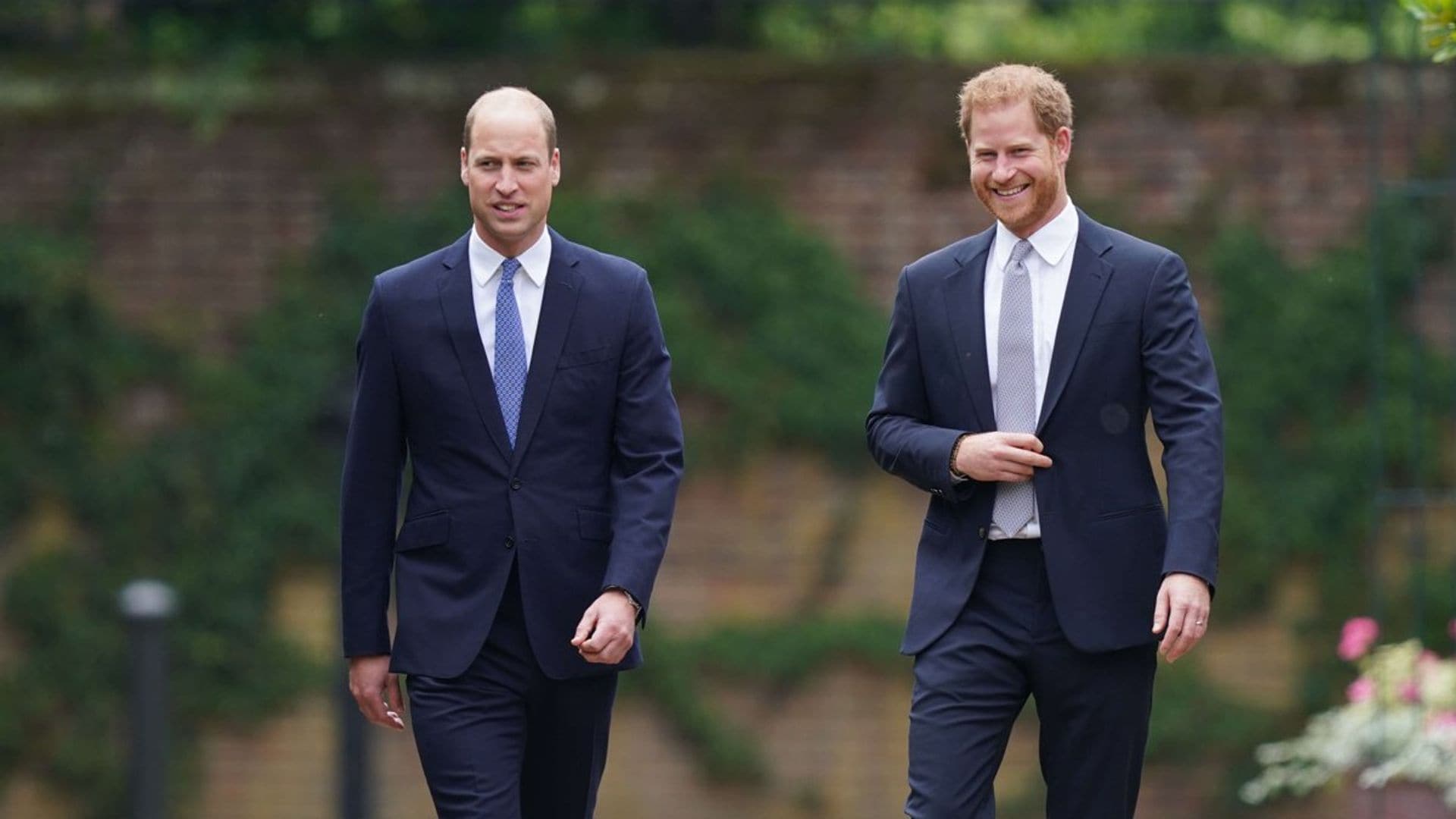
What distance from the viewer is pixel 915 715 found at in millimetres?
4086

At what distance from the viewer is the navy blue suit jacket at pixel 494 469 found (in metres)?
4.11

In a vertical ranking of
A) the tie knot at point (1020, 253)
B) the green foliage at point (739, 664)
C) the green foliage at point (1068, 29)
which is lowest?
the green foliage at point (739, 664)

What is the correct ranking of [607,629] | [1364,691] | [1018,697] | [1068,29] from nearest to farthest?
[607,629]
[1018,697]
[1364,691]
[1068,29]

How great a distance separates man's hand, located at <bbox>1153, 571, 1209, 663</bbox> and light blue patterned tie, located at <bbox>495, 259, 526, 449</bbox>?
1.28 m

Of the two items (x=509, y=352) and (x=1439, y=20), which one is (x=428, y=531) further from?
(x=1439, y=20)

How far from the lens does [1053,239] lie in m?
4.14

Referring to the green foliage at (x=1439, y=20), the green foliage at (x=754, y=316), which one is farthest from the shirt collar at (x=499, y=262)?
the green foliage at (x=754, y=316)

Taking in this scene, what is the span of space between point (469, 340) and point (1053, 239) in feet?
3.83

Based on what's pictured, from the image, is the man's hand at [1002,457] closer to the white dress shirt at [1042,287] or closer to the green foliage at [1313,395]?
the white dress shirt at [1042,287]

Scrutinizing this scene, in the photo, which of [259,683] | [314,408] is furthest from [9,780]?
[314,408]

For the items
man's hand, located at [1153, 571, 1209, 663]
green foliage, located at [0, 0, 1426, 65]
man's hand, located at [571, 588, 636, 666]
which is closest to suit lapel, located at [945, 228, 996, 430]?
man's hand, located at [1153, 571, 1209, 663]

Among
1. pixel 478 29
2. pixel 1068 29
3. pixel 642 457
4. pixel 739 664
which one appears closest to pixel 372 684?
pixel 642 457

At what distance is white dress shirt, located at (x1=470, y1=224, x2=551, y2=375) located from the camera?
4.21m

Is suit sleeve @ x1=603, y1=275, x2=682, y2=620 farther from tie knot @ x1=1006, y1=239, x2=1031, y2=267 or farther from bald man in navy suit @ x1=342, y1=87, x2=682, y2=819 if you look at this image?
tie knot @ x1=1006, y1=239, x2=1031, y2=267
